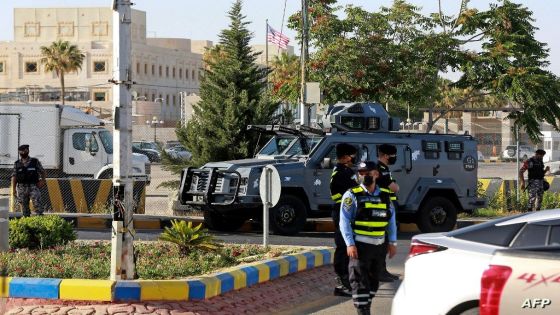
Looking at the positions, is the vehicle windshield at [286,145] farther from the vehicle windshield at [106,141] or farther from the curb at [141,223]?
the vehicle windshield at [106,141]

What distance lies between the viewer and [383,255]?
11.1m

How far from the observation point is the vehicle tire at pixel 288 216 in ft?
67.1

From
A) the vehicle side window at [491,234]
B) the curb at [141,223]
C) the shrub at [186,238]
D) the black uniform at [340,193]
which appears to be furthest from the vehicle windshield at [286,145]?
the vehicle side window at [491,234]

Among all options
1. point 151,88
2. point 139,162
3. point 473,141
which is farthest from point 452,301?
point 151,88

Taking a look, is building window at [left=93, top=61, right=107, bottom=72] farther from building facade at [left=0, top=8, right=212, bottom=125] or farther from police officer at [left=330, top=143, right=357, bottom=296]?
police officer at [left=330, top=143, right=357, bottom=296]

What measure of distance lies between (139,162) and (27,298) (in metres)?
21.9

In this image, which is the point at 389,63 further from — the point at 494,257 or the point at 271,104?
the point at 494,257

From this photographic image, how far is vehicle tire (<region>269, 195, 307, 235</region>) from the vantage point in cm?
2044

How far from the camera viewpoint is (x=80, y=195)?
2456 centimetres

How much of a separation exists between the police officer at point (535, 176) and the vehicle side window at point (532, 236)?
15.9 m

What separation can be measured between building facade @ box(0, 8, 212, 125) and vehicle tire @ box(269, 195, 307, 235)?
6133 cm

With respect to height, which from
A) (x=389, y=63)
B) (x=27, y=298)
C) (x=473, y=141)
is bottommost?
(x=27, y=298)

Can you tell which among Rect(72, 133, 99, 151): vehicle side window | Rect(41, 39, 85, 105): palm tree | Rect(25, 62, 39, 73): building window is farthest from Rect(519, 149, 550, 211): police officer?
Rect(25, 62, 39, 73): building window

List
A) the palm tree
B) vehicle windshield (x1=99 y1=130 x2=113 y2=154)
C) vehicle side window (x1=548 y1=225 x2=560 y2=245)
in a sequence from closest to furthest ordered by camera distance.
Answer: vehicle side window (x1=548 y1=225 x2=560 y2=245) → vehicle windshield (x1=99 y1=130 x2=113 y2=154) → the palm tree
